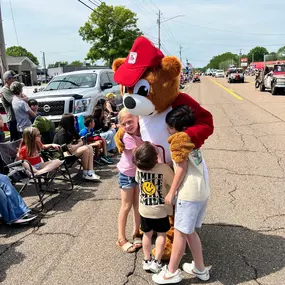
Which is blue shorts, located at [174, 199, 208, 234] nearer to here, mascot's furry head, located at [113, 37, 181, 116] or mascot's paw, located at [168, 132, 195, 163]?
mascot's paw, located at [168, 132, 195, 163]

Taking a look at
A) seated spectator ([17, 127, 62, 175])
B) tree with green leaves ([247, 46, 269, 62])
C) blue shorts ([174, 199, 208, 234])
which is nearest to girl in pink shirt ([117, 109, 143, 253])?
blue shorts ([174, 199, 208, 234])

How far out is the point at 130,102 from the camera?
8.94 ft

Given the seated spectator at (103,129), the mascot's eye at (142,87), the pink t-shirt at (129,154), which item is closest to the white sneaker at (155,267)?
the pink t-shirt at (129,154)

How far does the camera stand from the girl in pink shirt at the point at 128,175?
3010mm

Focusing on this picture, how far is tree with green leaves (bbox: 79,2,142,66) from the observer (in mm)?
54406

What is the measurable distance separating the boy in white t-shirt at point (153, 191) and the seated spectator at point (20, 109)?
4260 millimetres

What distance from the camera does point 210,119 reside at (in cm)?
273

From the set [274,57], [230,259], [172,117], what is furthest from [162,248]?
[274,57]

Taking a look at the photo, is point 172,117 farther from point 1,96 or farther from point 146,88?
point 1,96

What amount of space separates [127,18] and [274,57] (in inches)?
1001

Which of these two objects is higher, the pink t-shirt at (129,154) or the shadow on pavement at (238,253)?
the pink t-shirt at (129,154)

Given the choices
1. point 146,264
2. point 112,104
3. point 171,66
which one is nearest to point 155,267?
point 146,264

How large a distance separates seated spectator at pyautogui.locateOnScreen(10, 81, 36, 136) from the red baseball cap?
405 centimetres

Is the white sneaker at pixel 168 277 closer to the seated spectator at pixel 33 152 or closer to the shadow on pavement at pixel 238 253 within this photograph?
the shadow on pavement at pixel 238 253
